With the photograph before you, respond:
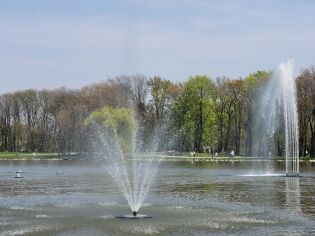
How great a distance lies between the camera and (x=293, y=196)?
36.0 m

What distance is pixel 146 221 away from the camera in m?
A: 25.0

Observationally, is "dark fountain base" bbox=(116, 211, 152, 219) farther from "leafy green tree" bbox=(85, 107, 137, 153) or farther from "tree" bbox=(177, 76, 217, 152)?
"tree" bbox=(177, 76, 217, 152)

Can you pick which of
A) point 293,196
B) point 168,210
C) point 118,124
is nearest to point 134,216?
point 168,210

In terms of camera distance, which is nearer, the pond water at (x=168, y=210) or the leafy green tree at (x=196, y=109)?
the pond water at (x=168, y=210)

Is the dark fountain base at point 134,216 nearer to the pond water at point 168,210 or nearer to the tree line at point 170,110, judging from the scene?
the pond water at point 168,210

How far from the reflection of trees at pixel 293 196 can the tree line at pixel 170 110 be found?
2462 inches

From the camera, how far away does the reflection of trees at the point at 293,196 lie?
30.1 m

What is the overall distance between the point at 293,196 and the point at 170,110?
91.3m

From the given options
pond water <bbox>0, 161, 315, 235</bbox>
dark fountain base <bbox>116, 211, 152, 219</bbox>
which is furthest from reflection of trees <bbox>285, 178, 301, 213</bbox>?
dark fountain base <bbox>116, 211, 152, 219</bbox>

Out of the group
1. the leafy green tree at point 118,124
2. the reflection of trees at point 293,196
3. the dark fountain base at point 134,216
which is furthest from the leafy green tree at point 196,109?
the dark fountain base at point 134,216

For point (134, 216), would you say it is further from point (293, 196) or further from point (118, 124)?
point (118, 124)

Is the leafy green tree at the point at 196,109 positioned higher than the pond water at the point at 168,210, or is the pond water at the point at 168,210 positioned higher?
the leafy green tree at the point at 196,109

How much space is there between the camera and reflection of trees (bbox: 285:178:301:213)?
30078mm

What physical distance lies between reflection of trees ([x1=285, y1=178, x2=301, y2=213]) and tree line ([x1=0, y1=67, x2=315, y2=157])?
62.5m
